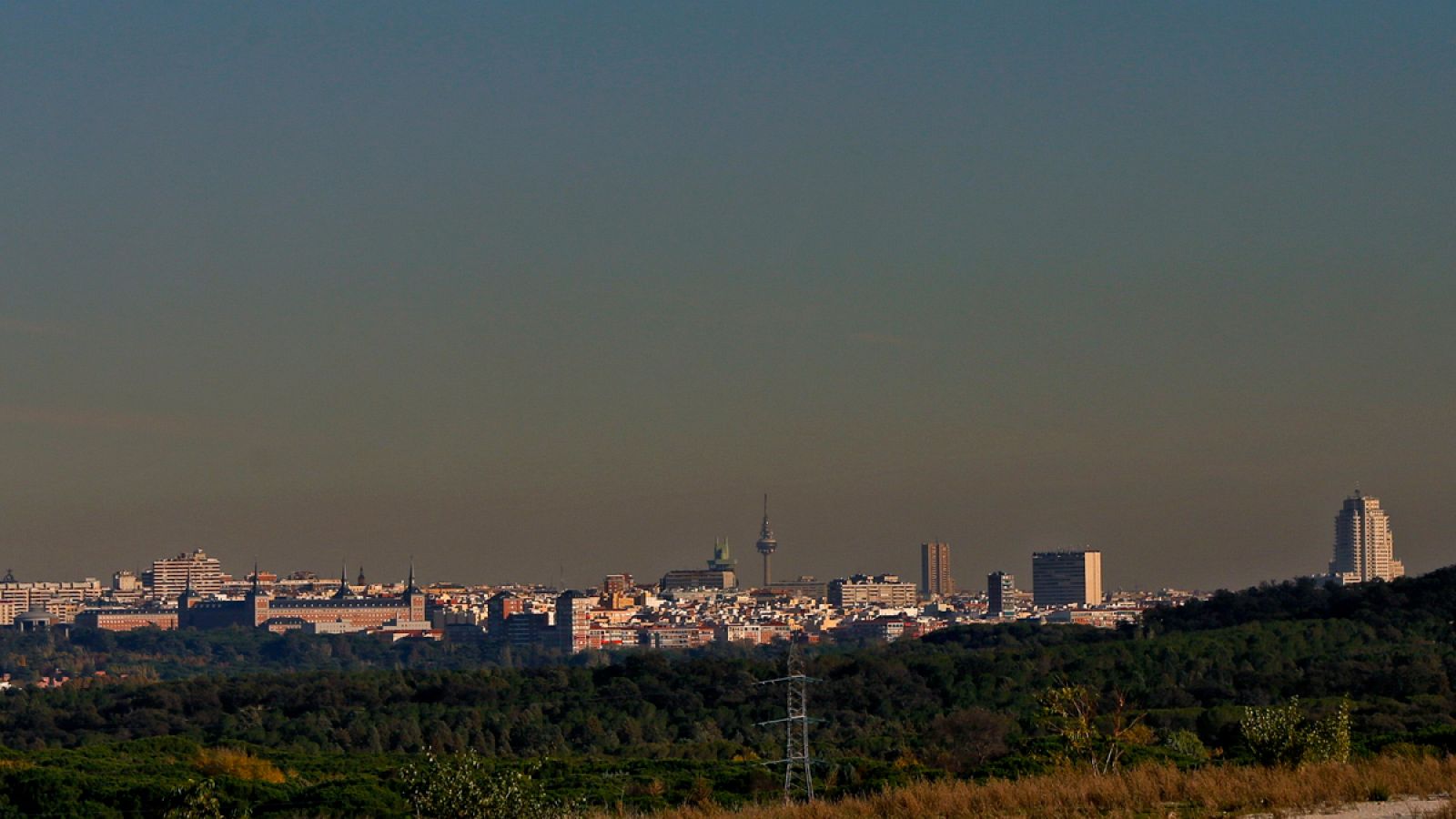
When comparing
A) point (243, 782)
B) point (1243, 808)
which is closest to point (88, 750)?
point (243, 782)

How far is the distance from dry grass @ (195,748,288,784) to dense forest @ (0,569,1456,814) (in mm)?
741

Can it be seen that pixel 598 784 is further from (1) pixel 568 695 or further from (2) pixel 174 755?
(1) pixel 568 695

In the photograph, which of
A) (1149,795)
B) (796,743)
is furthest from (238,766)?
(1149,795)

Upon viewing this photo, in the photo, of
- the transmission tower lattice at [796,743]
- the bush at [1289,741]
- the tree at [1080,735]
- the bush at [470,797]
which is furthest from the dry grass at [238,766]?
the bush at [1289,741]

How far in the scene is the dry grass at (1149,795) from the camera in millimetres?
16781

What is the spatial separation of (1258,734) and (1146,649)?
1925 inches

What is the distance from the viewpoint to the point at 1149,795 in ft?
56.5

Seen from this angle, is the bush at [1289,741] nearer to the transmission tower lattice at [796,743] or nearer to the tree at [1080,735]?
the tree at [1080,735]

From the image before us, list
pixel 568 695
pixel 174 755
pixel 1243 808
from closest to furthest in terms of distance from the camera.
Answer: pixel 1243 808 → pixel 174 755 → pixel 568 695

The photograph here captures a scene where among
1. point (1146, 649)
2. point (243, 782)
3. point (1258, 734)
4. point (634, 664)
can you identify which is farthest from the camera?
Answer: point (634, 664)

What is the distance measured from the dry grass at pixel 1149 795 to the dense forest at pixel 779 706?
10.9 meters

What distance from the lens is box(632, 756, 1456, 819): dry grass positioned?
16781 mm

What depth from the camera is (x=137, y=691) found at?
82188 millimetres

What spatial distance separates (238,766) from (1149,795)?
28898 millimetres
